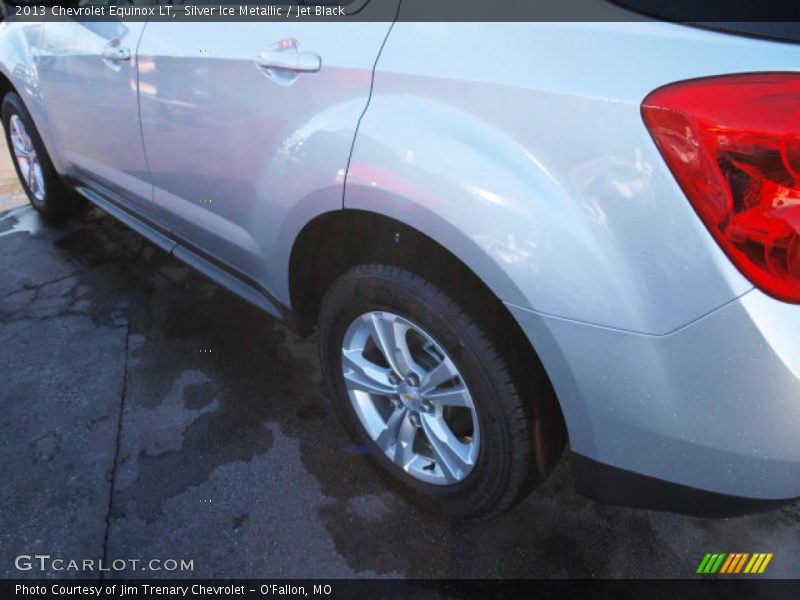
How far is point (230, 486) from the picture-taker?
6.52 ft

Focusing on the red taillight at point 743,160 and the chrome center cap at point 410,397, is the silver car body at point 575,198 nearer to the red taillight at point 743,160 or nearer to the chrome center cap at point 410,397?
the red taillight at point 743,160

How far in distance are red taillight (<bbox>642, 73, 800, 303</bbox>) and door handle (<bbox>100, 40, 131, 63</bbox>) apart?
198cm

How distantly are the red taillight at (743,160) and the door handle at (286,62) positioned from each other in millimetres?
911

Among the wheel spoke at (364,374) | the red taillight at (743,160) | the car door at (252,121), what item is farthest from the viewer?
the wheel spoke at (364,374)

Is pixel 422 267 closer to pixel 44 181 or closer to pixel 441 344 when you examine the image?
pixel 441 344

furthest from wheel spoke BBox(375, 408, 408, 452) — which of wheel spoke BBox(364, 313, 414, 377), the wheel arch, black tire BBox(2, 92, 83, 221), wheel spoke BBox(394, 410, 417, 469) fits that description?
black tire BBox(2, 92, 83, 221)

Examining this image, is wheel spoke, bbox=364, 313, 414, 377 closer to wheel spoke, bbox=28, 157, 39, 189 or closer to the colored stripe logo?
the colored stripe logo

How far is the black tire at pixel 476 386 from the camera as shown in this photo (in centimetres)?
144

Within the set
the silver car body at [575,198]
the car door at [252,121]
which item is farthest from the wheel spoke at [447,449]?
the car door at [252,121]

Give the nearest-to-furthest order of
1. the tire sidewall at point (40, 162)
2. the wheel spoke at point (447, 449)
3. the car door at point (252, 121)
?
1. the car door at point (252, 121)
2. the wheel spoke at point (447, 449)
3. the tire sidewall at point (40, 162)

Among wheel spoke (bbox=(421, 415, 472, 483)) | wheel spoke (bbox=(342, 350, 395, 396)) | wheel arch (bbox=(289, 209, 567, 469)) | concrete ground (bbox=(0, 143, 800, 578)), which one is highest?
wheel arch (bbox=(289, 209, 567, 469))

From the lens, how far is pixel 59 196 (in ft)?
12.0

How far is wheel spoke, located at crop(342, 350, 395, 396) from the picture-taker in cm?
180

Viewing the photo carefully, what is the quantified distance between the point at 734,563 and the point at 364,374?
1.25 meters
